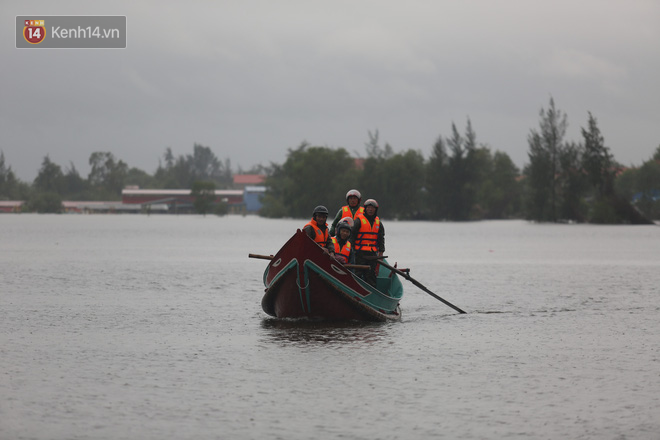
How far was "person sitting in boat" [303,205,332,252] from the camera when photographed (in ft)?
61.2

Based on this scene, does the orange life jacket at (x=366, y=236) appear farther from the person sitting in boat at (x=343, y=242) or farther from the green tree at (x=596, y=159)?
the green tree at (x=596, y=159)

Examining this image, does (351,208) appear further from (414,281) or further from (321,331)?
(414,281)

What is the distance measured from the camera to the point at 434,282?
34.9 meters

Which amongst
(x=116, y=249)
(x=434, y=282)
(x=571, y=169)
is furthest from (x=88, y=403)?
(x=571, y=169)

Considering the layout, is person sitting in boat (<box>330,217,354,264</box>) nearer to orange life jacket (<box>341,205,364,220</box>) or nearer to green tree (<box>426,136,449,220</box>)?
orange life jacket (<box>341,205,364,220</box>)

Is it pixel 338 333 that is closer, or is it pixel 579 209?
pixel 338 333

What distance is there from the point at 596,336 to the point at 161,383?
32.6 ft

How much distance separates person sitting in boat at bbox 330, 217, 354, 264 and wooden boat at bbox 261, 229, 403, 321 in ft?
1.91

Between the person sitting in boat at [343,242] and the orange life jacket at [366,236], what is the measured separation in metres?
0.34

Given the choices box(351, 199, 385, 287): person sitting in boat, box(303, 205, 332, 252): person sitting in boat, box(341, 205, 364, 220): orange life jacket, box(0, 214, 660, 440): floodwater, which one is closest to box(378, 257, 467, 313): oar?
box(351, 199, 385, 287): person sitting in boat

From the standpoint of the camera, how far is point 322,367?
583 inches

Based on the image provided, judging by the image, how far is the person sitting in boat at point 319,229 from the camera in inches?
734

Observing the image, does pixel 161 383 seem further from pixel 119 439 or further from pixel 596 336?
pixel 596 336

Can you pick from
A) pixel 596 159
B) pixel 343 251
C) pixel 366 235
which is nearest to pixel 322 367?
pixel 343 251
